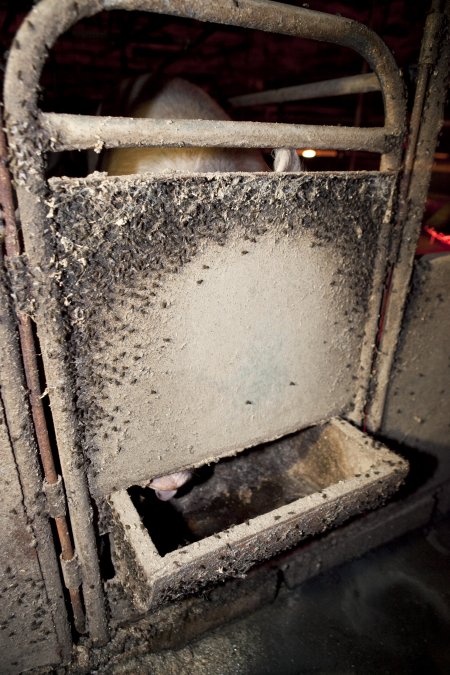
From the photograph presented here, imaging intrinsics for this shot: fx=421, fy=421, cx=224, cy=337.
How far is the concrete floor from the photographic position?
2.29m

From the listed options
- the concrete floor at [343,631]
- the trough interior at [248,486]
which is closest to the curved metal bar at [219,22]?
the trough interior at [248,486]

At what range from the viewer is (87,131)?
1.07 meters

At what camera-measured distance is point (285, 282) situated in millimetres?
1614

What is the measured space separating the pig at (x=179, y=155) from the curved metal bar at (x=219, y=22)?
38 centimetres

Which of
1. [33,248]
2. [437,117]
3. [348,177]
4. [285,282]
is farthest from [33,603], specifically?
[437,117]

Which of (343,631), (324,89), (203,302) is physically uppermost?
(324,89)

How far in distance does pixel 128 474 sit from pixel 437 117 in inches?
73.1

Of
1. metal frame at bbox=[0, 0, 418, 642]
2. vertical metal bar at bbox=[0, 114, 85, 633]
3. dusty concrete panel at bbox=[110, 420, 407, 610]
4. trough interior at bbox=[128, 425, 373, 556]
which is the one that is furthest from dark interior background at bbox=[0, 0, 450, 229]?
dusty concrete panel at bbox=[110, 420, 407, 610]

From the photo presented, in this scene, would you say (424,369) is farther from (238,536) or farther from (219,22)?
(219,22)

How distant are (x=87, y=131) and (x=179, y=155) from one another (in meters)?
0.48

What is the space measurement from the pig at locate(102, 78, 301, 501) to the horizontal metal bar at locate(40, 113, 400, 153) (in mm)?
181

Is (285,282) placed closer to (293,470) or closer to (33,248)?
(33,248)

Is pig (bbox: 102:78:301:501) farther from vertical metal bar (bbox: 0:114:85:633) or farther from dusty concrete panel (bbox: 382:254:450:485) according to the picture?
dusty concrete panel (bbox: 382:254:450:485)

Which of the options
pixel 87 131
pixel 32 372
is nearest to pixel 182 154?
pixel 87 131
